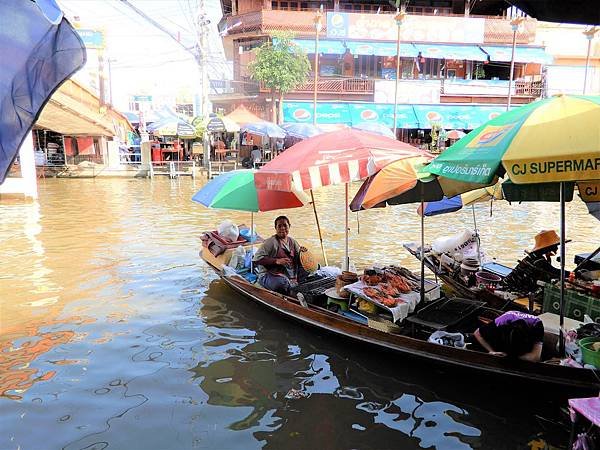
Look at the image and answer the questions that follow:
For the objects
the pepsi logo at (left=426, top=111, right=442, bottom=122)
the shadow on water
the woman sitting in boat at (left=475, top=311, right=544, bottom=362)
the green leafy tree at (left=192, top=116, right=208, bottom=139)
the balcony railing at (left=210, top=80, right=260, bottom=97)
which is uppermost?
the balcony railing at (left=210, top=80, right=260, bottom=97)

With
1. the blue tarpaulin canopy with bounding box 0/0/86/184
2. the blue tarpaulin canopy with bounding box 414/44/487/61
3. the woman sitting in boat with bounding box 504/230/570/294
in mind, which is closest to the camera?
the blue tarpaulin canopy with bounding box 0/0/86/184

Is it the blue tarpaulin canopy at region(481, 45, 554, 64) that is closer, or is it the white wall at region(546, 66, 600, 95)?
the blue tarpaulin canopy at region(481, 45, 554, 64)

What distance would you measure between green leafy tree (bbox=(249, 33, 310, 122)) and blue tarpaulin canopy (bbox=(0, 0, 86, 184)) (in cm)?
3019

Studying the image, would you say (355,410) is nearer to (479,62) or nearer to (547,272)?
(547,272)

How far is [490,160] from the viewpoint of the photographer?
4141mm

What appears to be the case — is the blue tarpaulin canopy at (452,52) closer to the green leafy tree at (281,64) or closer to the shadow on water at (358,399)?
the green leafy tree at (281,64)

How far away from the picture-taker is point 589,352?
423 cm

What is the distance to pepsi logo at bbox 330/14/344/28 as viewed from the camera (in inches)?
1350

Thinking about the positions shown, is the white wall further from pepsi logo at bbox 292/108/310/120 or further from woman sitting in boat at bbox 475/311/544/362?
woman sitting in boat at bbox 475/311/544/362

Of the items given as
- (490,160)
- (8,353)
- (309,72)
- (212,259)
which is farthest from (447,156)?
(309,72)

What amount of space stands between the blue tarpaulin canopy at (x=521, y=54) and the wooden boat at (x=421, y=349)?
32283mm

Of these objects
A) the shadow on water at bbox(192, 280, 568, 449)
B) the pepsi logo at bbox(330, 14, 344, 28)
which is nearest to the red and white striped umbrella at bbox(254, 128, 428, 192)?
→ the shadow on water at bbox(192, 280, 568, 449)

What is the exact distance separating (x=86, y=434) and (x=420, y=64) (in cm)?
3562

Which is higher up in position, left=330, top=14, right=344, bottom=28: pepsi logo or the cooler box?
left=330, top=14, right=344, bottom=28: pepsi logo
